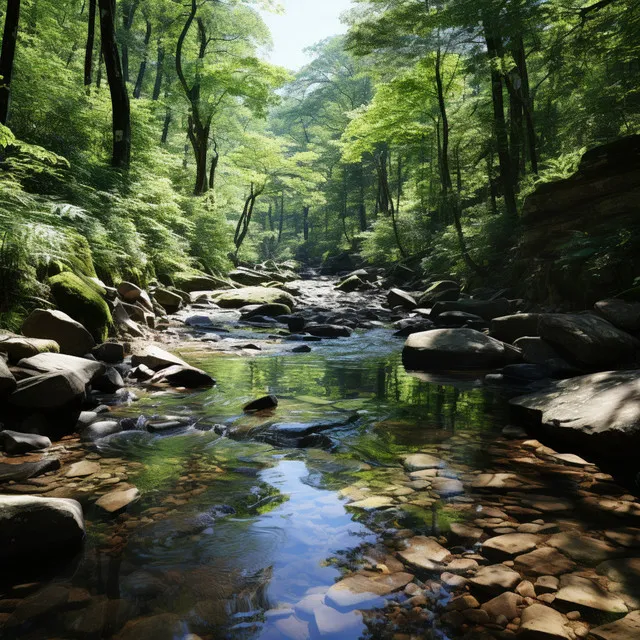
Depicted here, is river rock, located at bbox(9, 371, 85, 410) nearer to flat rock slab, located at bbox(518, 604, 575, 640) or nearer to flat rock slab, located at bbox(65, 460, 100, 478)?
flat rock slab, located at bbox(65, 460, 100, 478)

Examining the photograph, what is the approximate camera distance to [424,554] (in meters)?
2.09

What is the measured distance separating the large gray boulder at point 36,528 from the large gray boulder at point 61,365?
2.01 metres

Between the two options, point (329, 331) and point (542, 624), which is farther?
point (329, 331)

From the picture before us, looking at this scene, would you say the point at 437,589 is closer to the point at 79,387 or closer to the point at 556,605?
the point at 556,605

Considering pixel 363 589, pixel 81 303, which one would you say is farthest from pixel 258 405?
pixel 81 303

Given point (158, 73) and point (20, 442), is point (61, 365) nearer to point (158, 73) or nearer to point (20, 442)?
point (20, 442)

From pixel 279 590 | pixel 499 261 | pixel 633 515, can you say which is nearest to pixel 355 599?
pixel 279 590

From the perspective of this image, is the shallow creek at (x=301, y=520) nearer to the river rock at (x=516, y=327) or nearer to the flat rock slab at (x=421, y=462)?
the flat rock slab at (x=421, y=462)

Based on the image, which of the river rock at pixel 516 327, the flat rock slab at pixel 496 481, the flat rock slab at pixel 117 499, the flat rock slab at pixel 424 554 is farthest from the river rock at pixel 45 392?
the river rock at pixel 516 327

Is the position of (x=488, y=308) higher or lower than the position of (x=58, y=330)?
higher

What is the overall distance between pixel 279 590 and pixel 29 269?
502 centimetres

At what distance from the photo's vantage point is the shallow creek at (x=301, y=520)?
1688 millimetres

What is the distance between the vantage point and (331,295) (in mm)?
18453

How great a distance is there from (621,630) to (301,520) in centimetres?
139
